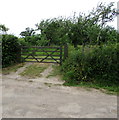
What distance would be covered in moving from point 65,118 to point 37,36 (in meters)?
16.0

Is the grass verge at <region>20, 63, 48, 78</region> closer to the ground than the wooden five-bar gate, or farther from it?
closer to the ground

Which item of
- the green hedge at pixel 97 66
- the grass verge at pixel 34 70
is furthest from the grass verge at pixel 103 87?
the grass verge at pixel 34 70

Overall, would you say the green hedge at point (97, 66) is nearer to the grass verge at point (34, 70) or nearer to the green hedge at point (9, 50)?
the grass verge at point (34, 70)

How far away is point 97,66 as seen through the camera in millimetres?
5559

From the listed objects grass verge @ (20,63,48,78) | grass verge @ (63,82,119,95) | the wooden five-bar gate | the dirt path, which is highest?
the wooden five-bar gate

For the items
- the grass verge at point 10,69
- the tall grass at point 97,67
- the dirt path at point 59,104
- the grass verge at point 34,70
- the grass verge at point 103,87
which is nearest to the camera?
the dirt path at point 59,104

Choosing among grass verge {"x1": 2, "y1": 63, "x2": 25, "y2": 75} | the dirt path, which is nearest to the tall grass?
the dirt path

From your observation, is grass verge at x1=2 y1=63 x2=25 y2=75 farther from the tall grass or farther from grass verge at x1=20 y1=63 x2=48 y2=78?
the tall grass

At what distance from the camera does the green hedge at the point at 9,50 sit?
7936 millimetres

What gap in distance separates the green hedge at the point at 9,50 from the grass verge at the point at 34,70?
1.63m

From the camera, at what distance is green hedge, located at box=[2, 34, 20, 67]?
26.0ft

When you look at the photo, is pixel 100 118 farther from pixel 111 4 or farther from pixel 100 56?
pixel 111 4

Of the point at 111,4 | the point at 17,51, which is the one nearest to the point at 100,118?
the point at 17,51

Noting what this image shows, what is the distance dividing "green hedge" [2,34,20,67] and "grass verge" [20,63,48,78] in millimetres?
1627
